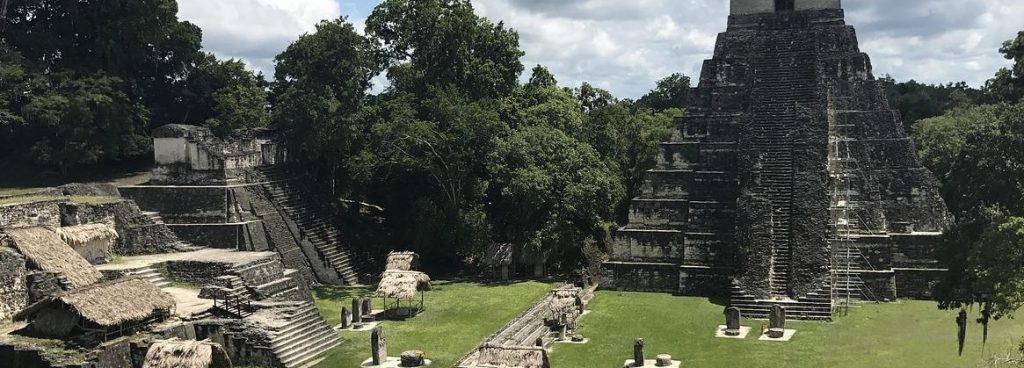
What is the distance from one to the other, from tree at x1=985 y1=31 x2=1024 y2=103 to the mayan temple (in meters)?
14.7

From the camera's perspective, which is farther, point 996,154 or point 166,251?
point 166,251

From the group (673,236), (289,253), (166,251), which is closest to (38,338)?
(166,251)

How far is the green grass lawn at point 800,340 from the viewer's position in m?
18.2

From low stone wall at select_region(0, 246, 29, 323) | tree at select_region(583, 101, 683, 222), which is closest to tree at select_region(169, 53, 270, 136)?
tree at select_region(583, 101, 683, 222)

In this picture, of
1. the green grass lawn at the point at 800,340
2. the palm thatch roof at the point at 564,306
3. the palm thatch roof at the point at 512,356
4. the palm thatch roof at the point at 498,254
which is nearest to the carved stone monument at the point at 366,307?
the palm thatch roof at the point at 564,306

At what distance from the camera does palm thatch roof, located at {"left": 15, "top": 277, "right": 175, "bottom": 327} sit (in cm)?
1680

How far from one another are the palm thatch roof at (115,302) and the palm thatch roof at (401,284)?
6.13 meters

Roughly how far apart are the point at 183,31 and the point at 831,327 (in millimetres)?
27388

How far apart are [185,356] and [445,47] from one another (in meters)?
20.7

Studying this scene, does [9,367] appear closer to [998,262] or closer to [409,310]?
[409,310]

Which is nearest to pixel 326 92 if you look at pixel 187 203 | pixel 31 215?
pixel 187 203

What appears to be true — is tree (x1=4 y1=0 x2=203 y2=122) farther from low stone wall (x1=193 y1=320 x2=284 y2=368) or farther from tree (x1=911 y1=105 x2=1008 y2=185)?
tree (x1=911 y1=105 x2=1008 y2=185)

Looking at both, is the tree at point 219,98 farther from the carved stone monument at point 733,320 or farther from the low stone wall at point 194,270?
the carved stone monument at point 733,320

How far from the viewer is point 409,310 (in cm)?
2386
